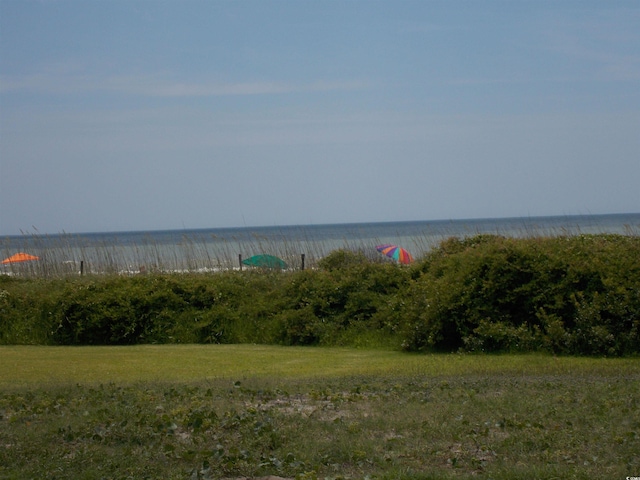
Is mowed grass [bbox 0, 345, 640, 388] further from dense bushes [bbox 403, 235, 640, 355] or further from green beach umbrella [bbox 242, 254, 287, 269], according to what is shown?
green beach umbrella [bbox 242, 254, 287, 269]

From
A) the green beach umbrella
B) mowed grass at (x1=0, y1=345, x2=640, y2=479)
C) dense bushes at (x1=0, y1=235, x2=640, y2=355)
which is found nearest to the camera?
mowed grass at (x1=0, y1=345, x2=640, y2=479)

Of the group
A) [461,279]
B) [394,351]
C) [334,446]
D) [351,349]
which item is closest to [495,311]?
[461,279]

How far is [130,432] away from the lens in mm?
7273

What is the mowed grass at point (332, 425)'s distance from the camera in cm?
638

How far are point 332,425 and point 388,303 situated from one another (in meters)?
8.47

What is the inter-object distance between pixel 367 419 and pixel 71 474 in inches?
116

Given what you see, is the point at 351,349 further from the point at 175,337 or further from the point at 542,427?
the point at 542,427

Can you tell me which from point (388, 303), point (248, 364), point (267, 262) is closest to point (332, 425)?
point (248, 364)

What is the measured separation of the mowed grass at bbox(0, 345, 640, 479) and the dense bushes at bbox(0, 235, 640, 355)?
2.08 m

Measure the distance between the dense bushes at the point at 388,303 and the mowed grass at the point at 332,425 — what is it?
2075 millimetres

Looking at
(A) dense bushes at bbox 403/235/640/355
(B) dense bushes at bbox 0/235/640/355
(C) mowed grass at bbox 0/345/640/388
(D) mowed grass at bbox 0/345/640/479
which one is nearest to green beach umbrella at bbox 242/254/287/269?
(B) dense bushes at bbox 0/235/640/355

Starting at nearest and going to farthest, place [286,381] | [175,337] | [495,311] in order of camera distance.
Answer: [286,381], [495,311], [175,337]

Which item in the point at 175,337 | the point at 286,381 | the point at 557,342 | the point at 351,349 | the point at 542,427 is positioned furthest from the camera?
the point at 175,337

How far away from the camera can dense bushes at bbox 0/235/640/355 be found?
42.8 feet
